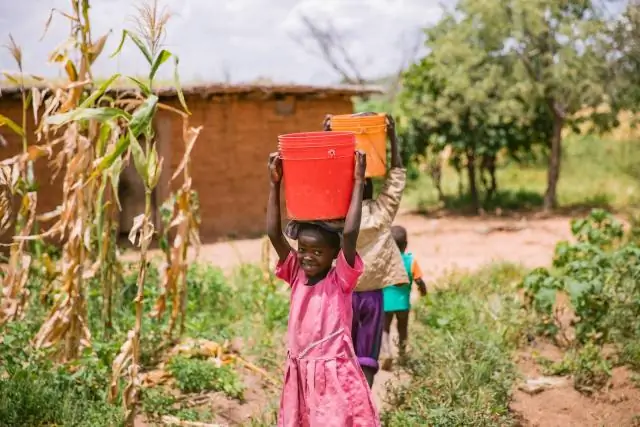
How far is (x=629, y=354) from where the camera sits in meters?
4.36

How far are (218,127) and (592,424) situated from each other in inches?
286

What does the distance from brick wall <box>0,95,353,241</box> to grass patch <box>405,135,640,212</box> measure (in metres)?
4.22

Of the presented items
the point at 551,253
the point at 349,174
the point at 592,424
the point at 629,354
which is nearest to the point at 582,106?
the point at 551,253

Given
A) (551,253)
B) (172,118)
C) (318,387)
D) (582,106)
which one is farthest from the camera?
(582,106)

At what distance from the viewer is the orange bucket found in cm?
338

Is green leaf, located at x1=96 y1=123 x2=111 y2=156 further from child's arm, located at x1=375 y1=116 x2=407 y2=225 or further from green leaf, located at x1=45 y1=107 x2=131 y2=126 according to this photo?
child's arm, located at x1=375 y1=116 x2=407 y2=225

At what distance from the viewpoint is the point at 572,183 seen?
15914mm

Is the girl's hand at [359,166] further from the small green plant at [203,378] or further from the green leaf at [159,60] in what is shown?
the small green plant at [203,378]

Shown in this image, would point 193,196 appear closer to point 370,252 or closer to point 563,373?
point 370,252

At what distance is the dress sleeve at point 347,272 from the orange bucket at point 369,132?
84 centimetres

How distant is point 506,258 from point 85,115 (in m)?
6.48

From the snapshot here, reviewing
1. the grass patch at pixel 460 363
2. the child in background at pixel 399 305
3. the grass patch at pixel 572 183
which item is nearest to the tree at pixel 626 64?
the grass patch at pixel 572 183

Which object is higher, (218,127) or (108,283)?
(218,127)

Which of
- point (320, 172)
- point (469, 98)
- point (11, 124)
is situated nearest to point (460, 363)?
point (320, 172)
